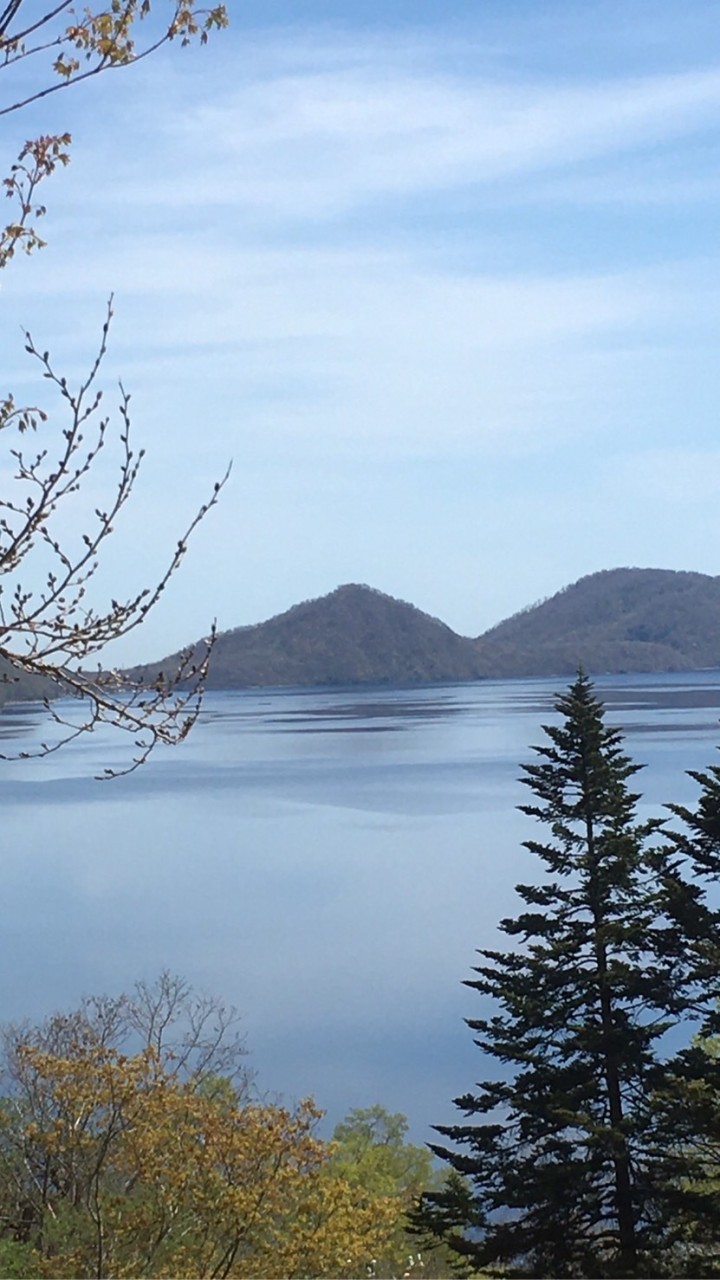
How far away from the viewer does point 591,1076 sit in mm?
9797

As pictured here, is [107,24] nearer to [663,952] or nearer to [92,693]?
[92,693]

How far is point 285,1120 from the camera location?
684 centimetres

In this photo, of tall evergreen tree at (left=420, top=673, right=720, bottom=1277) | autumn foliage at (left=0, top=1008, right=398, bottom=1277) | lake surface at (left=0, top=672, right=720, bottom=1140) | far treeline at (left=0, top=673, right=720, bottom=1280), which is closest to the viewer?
autumn foliage at (left=0, top=1008, right=398, bottom=1277)

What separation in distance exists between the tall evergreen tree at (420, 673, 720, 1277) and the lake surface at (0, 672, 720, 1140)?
5.50 m

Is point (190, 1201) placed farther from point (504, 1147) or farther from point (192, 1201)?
point (504, 1147)

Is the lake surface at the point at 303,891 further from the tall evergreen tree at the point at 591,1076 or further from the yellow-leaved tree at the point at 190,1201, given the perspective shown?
the yellow-leaved tree at the point at 190,1201

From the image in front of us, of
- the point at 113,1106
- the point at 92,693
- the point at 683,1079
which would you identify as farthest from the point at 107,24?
the point at 683,1079

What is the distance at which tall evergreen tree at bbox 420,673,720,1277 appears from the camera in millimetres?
9219

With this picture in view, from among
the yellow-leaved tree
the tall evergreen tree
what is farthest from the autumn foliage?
the tall evergreen tree

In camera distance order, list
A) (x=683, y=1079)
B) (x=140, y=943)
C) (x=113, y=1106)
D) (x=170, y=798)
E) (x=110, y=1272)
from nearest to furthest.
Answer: (x=110, y=1272) → (x=113, y=1106) → (x=683, y=1079) → (x=140, y=943) → (x=170, y=798)

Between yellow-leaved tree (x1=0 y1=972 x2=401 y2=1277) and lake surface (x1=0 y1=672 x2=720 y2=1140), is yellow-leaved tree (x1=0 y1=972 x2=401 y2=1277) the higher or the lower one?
the higher one

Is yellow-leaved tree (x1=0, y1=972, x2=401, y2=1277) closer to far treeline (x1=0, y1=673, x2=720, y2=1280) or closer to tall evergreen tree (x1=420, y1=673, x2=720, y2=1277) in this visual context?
far treeline (x1=0, y1=673, x2=720, y2=1280)

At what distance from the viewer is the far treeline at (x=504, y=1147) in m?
6.86

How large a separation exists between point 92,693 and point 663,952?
804 centimetres
